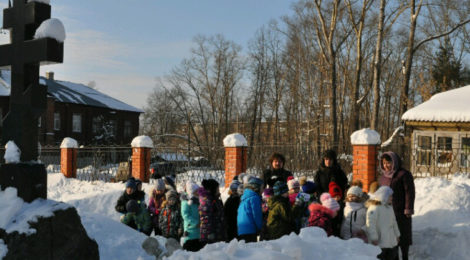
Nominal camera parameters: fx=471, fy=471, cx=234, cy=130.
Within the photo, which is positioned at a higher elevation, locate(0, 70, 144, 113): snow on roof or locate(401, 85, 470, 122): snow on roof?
locate(0, 70, 144, 113): snow on roof

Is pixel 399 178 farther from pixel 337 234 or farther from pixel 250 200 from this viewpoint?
pixel 250 200

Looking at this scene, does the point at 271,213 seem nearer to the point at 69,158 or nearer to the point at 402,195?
the point at 402,195

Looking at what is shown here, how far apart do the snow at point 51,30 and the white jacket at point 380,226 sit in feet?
13.6

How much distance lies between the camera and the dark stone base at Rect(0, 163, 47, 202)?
13.8ft

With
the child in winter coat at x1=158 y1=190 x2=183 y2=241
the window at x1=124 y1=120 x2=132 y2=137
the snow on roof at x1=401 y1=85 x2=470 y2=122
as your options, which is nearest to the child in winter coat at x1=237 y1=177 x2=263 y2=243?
the child in winter coat at x1=158 y1=190 x2=183 y2=241

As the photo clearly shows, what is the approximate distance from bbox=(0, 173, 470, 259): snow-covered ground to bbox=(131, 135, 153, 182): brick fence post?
2.20 feet

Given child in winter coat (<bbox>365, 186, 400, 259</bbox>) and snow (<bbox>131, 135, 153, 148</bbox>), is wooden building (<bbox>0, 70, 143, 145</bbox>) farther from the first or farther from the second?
child in winter coat (<bbox>365, 186, 400, 259</bbox>)

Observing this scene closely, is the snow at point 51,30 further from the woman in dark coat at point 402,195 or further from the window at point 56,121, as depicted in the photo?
the window at point 56,121

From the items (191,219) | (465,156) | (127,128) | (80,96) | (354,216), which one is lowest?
(191,219)

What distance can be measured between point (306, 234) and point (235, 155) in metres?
6.45

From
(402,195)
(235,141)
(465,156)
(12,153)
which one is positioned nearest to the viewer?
(12,153)

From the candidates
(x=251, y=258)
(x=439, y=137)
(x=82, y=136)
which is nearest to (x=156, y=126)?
(x=82, y=136)

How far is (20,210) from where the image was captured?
4.08 metres

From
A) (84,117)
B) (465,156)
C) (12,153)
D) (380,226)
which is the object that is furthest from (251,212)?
(84,117)
